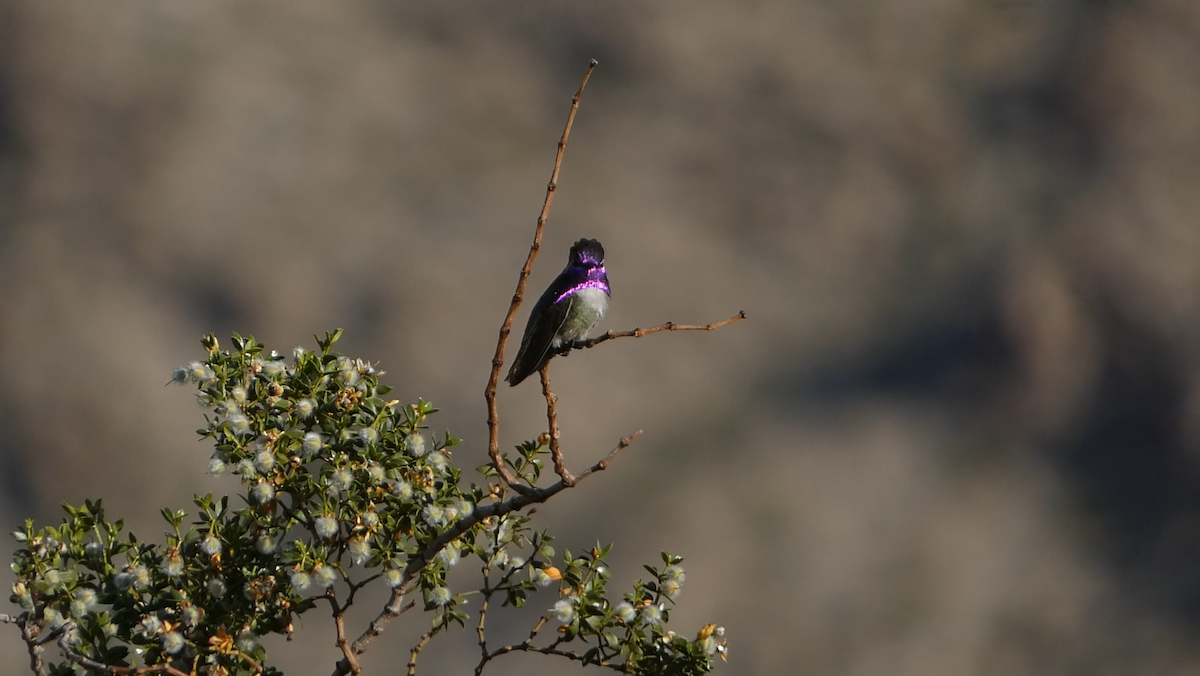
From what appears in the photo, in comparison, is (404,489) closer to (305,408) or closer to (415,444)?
(415,444)

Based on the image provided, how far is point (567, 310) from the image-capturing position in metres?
2.35

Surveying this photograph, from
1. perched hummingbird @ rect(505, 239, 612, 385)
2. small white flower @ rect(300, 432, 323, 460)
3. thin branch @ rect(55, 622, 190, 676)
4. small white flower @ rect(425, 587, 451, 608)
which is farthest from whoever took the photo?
perched hummingbird @ rect(505, 239, 612, 385)

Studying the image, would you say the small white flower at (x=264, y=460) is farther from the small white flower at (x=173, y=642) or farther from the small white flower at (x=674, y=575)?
the small white flower at (x=674, y=575)

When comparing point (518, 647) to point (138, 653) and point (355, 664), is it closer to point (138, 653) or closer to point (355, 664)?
point (355, 664)

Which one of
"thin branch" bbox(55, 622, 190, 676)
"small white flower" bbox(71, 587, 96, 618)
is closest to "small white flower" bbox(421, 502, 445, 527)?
"thin branch" bbox(55, 622, 190, 676)

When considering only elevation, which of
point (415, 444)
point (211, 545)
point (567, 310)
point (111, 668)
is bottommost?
point (111, 668)

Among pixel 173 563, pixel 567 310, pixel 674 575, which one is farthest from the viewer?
pixel 567 310

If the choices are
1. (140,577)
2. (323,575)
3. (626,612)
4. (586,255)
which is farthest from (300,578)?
(586,255)

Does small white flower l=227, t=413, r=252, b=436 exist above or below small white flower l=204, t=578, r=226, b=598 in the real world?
above

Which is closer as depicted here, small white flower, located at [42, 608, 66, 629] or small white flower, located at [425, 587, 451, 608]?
small white flower, located at [42, 608, 66, 629]

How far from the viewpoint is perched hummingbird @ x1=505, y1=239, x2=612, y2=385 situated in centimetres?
235

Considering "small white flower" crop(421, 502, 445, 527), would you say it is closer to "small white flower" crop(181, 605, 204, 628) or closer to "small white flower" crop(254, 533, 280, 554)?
"small white flower" crop(254, 533, 280, 554)

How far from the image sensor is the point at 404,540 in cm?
209

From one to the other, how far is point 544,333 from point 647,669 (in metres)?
0.75
